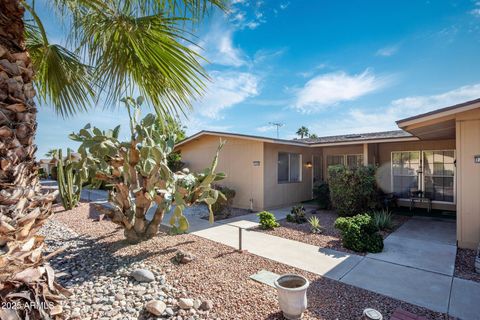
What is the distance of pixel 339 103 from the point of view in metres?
13.5

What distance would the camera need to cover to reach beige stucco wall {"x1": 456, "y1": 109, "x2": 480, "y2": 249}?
17.8 ft

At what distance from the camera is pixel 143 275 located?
12.6ft

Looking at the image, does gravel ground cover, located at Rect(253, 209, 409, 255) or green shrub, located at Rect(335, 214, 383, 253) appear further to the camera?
gravel ground cover, located at Rect(253, 209, 409, 255)

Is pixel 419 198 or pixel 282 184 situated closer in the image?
pixel 419 198

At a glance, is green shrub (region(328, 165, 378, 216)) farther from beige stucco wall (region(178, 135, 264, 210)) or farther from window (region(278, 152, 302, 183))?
beige stucco wall (region(178, 135, 264, 210))

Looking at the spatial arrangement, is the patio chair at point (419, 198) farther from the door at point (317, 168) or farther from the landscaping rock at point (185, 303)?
the landscaping rock at point (185, 303)

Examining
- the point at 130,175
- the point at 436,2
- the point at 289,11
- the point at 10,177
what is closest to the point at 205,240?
the point at 130,175

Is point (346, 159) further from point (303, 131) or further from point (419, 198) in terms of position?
point (303, 131)

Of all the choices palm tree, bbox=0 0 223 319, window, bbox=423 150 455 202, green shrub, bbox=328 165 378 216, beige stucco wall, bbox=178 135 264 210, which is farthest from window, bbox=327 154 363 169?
palm tree, bbox=0 0 223 319

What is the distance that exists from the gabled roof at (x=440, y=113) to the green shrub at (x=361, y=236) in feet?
8.89

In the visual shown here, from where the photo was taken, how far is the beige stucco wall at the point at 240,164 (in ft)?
33.1

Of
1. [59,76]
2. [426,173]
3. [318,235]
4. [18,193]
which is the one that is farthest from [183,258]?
[426,173]

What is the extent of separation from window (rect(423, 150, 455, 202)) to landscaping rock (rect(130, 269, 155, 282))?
36.6 ft

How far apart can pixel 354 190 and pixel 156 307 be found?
7.67 m
